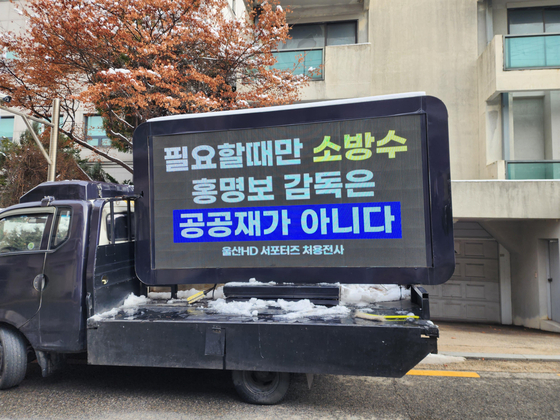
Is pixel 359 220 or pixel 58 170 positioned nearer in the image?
pixel 359 220

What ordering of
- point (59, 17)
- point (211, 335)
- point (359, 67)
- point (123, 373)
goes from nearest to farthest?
point (211, 335) < point (123, 373) < point (59, 17) < point (359, 67)

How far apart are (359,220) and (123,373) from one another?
12.0ft

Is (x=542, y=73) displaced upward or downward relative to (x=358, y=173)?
upward

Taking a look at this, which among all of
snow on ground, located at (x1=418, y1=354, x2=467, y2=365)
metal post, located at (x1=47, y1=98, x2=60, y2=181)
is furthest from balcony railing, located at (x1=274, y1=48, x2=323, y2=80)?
snow on ground, located at (x1=418, y1=354, x2=467, y2=365)

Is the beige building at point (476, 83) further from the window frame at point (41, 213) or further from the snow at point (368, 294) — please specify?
the window frame at point (41, 213)

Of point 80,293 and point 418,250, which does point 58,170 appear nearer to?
point 80,293

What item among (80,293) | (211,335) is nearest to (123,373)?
(80,293)

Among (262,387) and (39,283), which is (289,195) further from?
(39,283)

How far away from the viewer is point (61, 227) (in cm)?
446

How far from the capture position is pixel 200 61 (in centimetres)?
966

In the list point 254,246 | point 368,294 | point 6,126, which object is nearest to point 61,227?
point 254,246

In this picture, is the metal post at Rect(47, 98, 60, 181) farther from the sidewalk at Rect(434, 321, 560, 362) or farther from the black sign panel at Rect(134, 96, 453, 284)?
the sidewalk at Rect(434, 321, 560, 362)

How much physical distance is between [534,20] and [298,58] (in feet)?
23.1

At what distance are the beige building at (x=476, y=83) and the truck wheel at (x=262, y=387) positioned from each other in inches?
292
